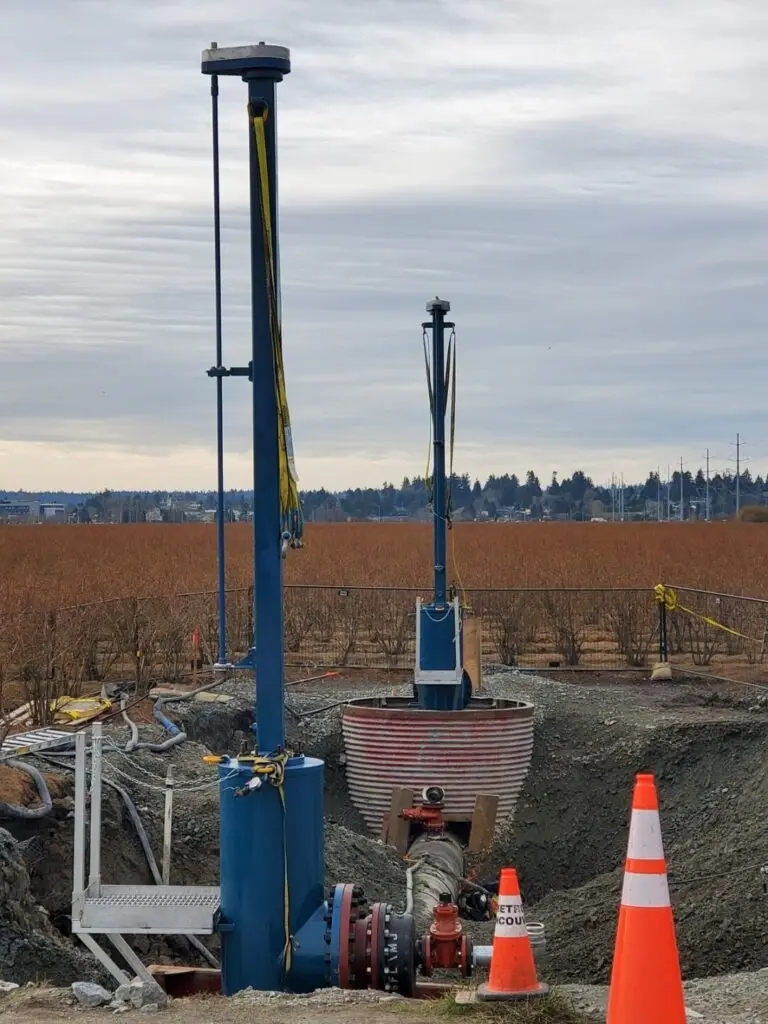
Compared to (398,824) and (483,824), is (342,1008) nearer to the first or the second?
(398,824)

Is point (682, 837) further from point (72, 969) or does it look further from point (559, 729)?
point (72, 969)

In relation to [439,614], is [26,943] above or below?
below

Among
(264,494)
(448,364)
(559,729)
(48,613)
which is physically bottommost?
(559,729)

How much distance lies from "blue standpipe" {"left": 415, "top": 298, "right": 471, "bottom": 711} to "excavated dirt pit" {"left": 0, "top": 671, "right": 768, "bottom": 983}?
1.25 m

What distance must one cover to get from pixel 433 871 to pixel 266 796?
4647 millimetres

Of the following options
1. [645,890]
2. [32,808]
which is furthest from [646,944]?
[32,808]

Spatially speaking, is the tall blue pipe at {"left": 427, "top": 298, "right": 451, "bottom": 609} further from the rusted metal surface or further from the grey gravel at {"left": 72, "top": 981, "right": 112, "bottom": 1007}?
the grey gravel at {"left": 72, "top": 981, "right": 112, "bottom": 1007}

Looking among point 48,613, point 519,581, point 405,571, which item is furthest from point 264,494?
point 405,571

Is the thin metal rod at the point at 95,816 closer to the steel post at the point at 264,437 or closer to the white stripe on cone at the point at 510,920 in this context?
the steel post at the point at 264,437

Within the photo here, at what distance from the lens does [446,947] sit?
7070mm

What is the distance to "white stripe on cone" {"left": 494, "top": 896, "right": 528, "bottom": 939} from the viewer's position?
19.1ft

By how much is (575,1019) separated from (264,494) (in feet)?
9.06

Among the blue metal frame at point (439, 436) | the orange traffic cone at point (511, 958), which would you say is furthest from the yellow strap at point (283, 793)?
the blue metal frame at point (439, 436)

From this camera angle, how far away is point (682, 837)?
1266 cm
